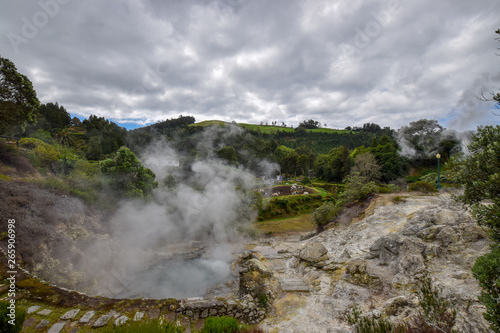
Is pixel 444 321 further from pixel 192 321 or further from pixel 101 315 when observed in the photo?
pixel 101 315

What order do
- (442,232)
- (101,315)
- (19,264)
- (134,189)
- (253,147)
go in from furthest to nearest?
1. (253,147)
2. (134,189)
3. (442,232)
4. (19,264)
5. (101,315)

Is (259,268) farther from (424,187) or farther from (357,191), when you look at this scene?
(424,187)

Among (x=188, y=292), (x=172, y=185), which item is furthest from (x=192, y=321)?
(x=172, y=185)

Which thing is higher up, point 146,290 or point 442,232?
point 442,232

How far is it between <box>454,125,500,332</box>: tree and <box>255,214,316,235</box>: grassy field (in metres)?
22.3

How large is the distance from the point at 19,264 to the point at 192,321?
737 cm

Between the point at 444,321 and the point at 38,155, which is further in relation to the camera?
the point at 38,155

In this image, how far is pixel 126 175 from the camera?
18531mm

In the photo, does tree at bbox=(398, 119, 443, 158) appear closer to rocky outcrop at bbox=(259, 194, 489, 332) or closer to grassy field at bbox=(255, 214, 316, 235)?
grassy field at bbox=(255, 214, 316, 235)

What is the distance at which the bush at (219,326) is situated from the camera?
460 centimetres

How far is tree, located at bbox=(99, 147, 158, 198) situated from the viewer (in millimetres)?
18016

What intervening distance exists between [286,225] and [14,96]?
2858 cm

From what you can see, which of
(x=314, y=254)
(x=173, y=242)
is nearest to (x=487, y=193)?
(x=314, y=254)

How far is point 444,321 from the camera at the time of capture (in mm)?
4473
